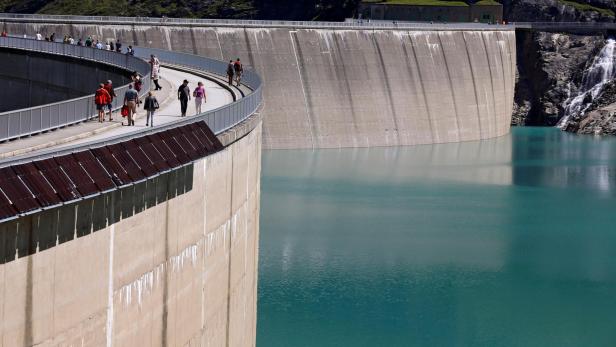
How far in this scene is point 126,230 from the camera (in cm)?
1872

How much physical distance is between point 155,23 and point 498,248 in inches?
1707

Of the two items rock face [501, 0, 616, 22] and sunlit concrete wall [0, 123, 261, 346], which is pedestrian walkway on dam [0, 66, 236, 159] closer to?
sunlit concrete wall [0, 123, 261, 346]

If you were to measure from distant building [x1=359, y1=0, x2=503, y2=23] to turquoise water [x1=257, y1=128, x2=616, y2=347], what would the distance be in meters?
42.6

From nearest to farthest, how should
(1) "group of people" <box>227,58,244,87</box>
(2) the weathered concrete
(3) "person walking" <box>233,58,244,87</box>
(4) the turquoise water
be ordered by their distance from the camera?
(4) the turquoise water
(1) "group of people" <box>227,58,244,87</box>
(3) "person walking" <box>233,58,244,87</box>
(2) the weathered concrete

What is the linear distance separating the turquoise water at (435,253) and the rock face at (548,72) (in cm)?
3055

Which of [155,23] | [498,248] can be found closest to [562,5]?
[155,23]

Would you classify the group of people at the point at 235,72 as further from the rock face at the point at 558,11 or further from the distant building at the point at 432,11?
the rock face at the point at 558,11

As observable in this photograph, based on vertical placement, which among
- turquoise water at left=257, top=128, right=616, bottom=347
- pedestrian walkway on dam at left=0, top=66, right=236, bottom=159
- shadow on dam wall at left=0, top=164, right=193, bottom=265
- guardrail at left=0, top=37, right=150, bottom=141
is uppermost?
guardrail at left=0, top=37, right=150, bottom=141

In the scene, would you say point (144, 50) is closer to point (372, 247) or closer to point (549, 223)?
point (372, 247)

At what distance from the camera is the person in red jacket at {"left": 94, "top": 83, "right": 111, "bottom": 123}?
1057 inches

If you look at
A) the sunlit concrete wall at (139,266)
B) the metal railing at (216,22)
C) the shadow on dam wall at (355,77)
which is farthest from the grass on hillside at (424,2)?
the sunlit concrete wall at (139,266)

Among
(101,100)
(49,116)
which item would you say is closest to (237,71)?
(101,100)

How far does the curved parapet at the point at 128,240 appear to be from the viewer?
1556 cm

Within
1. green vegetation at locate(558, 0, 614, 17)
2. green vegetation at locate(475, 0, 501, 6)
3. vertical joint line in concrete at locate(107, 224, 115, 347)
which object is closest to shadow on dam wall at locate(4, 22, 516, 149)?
green vegetation at locate(475, 0, 501, 6)
